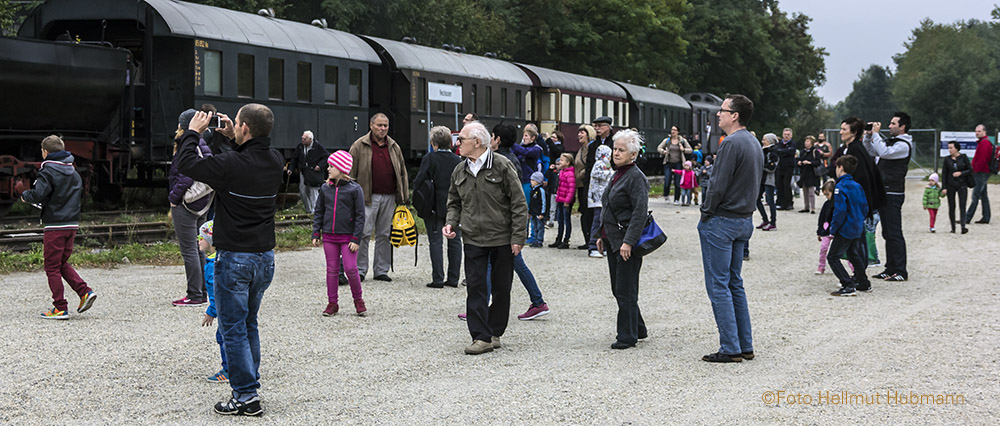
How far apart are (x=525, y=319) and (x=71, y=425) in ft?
14.3

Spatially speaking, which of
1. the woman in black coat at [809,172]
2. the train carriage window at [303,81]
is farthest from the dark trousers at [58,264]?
the woman in black coat at [809,172]

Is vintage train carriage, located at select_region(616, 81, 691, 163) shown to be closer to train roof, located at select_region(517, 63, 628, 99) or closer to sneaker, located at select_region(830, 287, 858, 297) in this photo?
train roof, located at select_region(517, 63, 628, 99)

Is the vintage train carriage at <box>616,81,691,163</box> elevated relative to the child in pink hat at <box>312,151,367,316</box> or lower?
elevated

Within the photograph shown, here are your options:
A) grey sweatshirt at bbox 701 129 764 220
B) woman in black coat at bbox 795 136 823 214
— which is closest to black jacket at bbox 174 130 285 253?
grey sweatshirt at bbox 701 129 764 220

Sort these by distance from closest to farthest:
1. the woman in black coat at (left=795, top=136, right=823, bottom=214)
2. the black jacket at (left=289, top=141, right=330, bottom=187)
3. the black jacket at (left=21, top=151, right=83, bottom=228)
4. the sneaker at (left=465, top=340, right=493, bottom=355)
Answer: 1. the sneaker at (left=465, top=340, right=493, bottom=355)
2. the black jacket at (left=21, top=151, right=83, bottom=228)
3. the black jacket at (left=289, top=141, right=330, bottom=187)
4. the woman in black coat at (left=795, top=136, right=823, bottom=214)

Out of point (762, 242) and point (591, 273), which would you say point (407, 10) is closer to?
point (762, 242)

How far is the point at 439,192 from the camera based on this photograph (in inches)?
438

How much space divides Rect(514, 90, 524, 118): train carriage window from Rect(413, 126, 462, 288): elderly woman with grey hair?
1736 centimetres

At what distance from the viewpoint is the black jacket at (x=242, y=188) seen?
560 centimetres

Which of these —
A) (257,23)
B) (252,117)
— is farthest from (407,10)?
(252,117)

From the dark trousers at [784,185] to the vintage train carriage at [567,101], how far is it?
7.95m

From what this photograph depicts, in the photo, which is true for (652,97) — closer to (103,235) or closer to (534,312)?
(103,235)

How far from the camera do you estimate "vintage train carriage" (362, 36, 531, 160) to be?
22.7 m

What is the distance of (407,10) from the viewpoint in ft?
109
